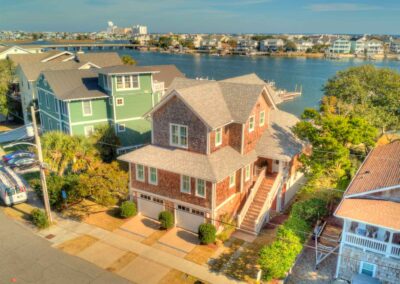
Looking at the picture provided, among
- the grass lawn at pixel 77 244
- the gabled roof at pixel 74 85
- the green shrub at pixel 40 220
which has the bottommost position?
the grass lawn at pixel 77 244

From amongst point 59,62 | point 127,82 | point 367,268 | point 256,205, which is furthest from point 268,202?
point 59,62

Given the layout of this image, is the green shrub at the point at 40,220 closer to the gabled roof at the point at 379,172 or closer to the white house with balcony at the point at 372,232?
the white house with balcony at the point at 372,232

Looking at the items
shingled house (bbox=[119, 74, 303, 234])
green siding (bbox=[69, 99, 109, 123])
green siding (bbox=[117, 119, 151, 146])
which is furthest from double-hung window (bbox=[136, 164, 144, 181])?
green siding (bbox=[69, 99, 109, 123])

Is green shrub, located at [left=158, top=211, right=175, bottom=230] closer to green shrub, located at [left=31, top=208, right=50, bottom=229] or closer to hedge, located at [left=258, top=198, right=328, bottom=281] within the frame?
hedge, located at [left=258, top=198, right=328, bottom=281]

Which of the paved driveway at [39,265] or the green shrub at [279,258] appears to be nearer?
the green shrub at [279,258]

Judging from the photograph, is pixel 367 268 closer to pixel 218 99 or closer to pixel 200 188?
pixel 200 188

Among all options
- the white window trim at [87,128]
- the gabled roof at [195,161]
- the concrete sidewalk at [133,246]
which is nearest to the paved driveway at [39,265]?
the concrete sidewalk at [133,246]

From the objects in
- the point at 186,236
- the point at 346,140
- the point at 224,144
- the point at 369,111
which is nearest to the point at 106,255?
the point at 186,236
